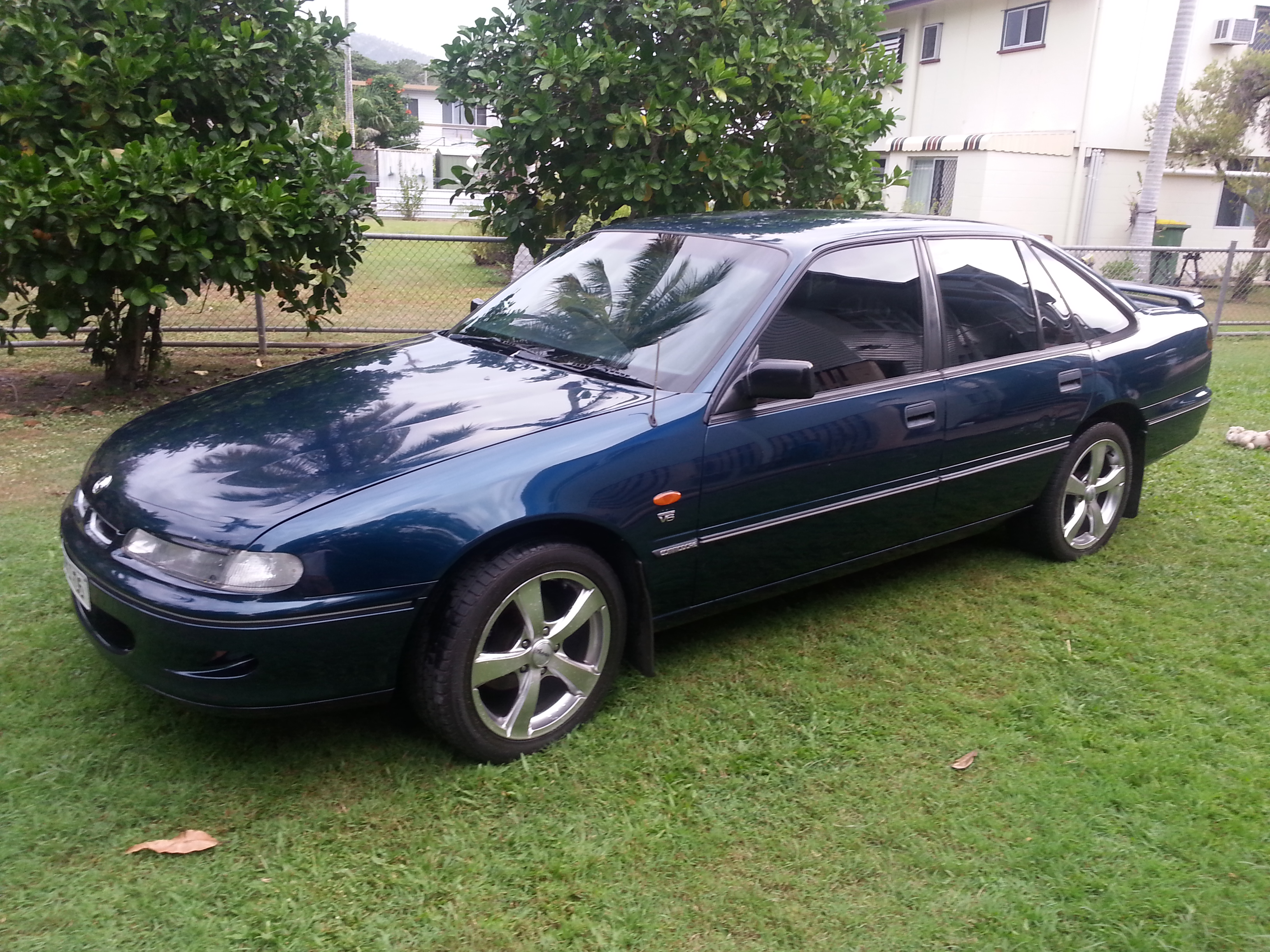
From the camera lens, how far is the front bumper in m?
2.74

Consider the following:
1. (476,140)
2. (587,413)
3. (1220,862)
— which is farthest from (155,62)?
(1220,862)

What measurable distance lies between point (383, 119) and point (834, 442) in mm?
58007

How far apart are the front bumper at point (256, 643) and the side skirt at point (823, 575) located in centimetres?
99

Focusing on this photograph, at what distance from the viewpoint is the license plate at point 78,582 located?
3111mm

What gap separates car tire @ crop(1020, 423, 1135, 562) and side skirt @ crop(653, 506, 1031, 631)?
0.14 meters

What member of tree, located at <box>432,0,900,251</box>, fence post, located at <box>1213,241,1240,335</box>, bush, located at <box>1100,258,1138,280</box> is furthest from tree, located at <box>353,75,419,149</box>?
tree, located at <box>432,0,900,251</box>

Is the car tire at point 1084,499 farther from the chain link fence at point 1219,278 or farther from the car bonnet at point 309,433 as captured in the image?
the chain link fence at point 1219,278

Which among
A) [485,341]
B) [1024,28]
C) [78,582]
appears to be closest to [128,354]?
[485,341]

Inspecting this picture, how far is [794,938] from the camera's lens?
254cm

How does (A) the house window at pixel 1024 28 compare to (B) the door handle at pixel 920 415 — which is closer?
(B) the door handle at pixel 920 415

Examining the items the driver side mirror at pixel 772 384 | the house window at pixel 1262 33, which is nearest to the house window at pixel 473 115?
the driver side mirror at pixel 772 384

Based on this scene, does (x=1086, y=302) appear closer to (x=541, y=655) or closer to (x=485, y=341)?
(x=485, y=341)

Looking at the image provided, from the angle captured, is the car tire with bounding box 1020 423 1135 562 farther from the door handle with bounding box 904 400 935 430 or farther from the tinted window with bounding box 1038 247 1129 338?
the door handle with bounding box 904 400 935 430

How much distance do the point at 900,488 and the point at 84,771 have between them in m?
2.91
